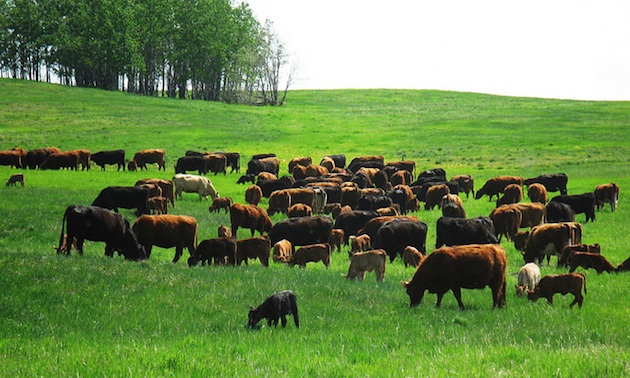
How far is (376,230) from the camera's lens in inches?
1000

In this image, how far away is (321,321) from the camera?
1273cm

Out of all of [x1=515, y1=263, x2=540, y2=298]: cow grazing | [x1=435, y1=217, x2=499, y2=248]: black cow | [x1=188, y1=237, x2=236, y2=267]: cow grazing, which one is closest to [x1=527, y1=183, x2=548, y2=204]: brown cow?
[x1=435, y1=217, x2=499, y2=248]: black cow

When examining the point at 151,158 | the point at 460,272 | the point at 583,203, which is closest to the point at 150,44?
the point at 151,158

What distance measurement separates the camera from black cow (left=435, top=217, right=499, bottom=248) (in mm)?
24000

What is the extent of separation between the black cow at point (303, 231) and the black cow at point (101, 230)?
5827 millimetres

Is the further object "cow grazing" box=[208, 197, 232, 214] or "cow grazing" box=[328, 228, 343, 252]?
"cow grazing" box=[208, 197, 232, 214]

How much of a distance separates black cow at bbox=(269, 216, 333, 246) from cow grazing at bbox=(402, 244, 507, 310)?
994 cm

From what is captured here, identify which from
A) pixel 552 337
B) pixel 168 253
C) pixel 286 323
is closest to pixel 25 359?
pixel 286 323

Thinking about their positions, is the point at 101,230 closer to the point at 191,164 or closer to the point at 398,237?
the point at 398,237

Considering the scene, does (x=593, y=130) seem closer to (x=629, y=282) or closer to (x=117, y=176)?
(x=117, y=176)

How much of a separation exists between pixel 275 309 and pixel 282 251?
10.5 meters

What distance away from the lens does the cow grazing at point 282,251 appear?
21.9 metres

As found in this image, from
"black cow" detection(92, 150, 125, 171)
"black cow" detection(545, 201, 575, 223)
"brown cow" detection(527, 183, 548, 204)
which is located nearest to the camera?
"black cow" detection(545, 201, 575, 223)

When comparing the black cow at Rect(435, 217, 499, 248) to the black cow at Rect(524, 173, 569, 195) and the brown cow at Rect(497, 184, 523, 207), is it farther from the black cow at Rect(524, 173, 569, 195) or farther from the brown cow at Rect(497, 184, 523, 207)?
the black cow at Rect(524, 173, 569, 195)
